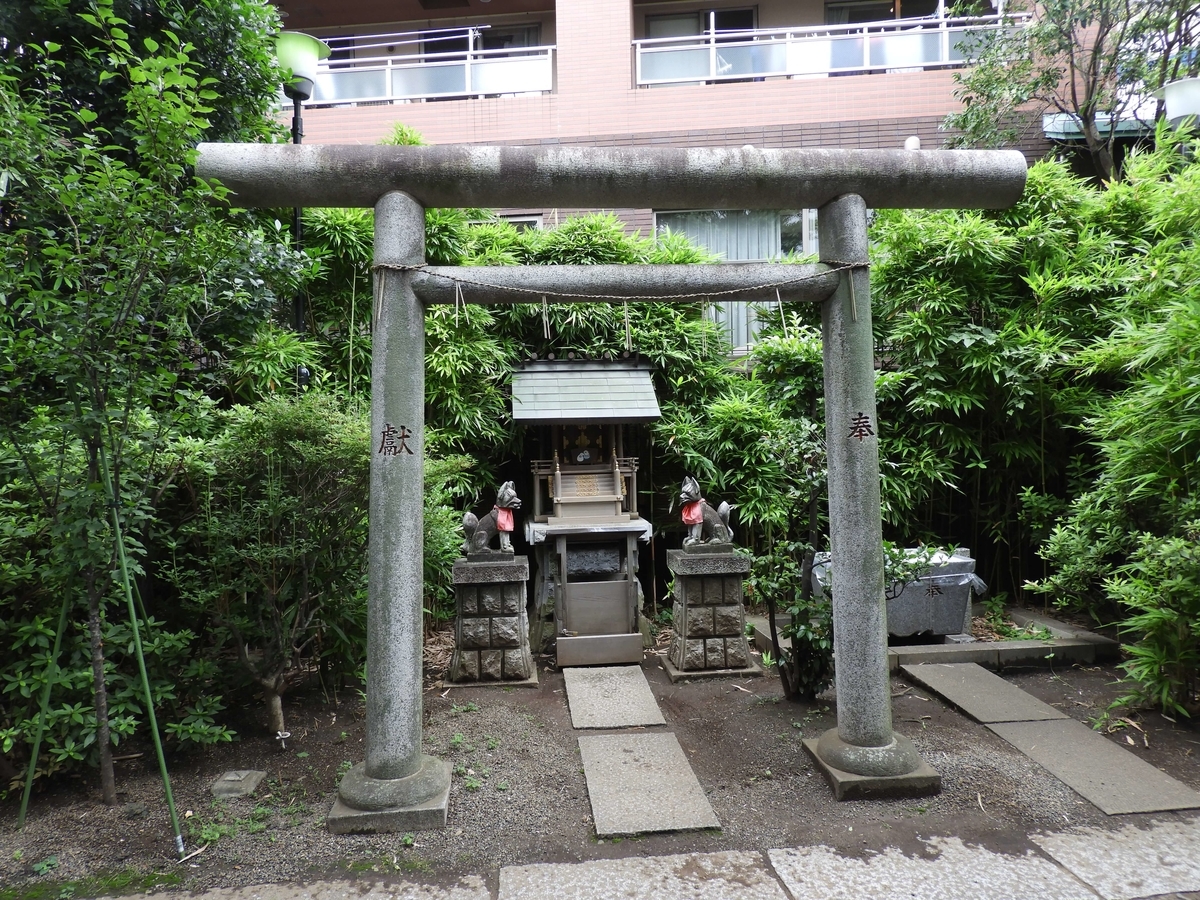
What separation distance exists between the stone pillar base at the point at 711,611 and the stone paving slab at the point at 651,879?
8.08ft

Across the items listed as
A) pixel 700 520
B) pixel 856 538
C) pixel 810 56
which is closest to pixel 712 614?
pixel 700 520

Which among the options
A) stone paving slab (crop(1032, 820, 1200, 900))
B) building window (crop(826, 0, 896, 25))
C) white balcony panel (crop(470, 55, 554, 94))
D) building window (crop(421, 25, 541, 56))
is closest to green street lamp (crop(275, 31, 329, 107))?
white balcony panel (crop(470, 55, 554, 94))

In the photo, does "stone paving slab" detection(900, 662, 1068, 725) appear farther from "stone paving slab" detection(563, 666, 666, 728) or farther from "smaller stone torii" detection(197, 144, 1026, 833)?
"stone paving slab" detection(563, 666, 666, 728)

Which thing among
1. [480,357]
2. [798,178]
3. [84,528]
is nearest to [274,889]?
[84,528]

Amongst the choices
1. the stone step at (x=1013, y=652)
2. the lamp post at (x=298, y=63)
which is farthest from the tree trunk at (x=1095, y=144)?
the lamp post at (x=298, y=63)

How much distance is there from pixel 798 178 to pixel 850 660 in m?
2.67

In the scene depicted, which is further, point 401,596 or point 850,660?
point 850,660

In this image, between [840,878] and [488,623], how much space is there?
10.3 feet

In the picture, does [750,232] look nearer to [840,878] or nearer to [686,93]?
[686,93]

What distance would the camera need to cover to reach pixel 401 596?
336cm

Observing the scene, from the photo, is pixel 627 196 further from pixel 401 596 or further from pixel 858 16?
pixel 858 16

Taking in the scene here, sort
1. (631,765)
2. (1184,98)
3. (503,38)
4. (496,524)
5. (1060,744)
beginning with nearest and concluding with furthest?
(631,765), (1060,744), (496,524), (1184,98), (503,38)

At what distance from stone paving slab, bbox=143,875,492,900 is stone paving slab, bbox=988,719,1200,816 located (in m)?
3.20

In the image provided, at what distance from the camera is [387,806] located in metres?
3.26
